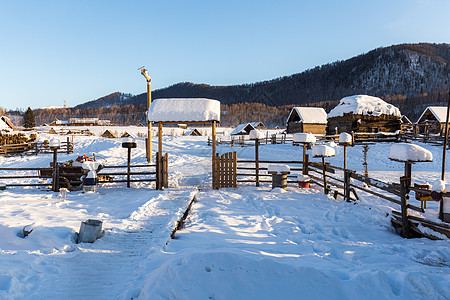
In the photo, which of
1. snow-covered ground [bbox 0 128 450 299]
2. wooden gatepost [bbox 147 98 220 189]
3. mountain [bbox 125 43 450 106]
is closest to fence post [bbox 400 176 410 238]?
snow-covered ground [bbox 0 128 450 299]

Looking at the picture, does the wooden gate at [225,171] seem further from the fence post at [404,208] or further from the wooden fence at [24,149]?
the wooden fence at [24,149]

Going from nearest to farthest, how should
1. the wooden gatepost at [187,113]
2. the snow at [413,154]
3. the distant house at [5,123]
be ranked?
the snow at [413,154], the wooden gatepost at [187,113], the distant house at [5,123]

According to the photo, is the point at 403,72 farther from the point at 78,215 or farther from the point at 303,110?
the point at 78,215

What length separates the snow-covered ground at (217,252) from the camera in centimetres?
286

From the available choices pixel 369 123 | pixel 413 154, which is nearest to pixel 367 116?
pixel 369 123

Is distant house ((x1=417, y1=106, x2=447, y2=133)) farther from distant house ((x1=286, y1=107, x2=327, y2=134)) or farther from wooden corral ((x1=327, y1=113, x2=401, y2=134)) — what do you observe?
distant house ((x1=286, y1=107, x2=327, y2=134))

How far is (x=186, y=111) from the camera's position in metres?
10.0

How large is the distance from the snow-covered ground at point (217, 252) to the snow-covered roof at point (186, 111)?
3414 millimetres

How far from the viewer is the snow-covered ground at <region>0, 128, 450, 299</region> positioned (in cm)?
286

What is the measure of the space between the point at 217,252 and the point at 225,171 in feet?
21.9

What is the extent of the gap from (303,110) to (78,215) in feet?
108

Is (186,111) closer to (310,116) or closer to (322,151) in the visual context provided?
(322,151)

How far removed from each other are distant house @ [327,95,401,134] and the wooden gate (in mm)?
21755

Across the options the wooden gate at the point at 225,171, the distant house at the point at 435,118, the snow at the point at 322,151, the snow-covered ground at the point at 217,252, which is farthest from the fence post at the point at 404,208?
the distant house at the point at 435,118
